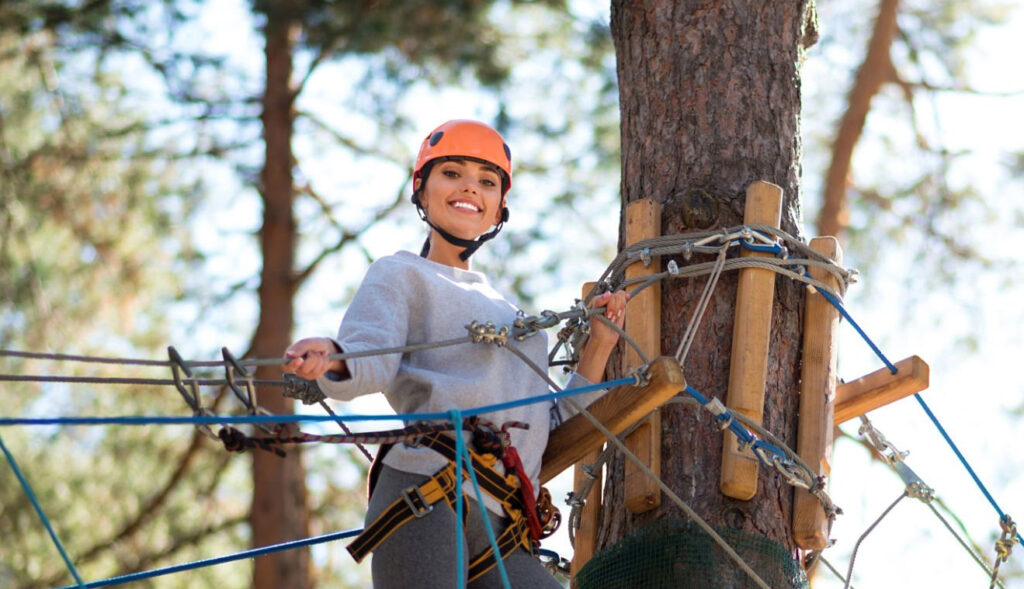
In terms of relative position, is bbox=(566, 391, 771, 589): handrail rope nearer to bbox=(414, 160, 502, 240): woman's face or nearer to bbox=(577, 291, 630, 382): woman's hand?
bbox=(577, 291, 630, 382): woman's hand

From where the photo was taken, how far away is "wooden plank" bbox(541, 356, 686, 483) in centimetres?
296

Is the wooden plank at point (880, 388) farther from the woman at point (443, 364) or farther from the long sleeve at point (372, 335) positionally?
the long sleeve at point (372, 335)

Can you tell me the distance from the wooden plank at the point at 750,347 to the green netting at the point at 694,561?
12cm

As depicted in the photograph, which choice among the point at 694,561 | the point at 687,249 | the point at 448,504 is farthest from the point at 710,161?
the point at 448,504

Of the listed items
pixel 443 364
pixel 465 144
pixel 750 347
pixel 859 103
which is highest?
pixel 859 103

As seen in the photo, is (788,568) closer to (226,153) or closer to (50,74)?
(226,153)

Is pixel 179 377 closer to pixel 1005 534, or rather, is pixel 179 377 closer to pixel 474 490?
pixel 474 490

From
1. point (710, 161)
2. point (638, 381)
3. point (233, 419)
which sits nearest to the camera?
point (233, 419)

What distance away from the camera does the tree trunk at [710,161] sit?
3.19 m

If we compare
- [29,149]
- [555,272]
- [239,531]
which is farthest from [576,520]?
[29,149]

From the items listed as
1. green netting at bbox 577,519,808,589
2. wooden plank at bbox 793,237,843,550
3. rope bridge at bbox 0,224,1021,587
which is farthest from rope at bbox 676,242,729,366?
green netting at bbox 577,519,808,589

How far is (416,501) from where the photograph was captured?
291 cm

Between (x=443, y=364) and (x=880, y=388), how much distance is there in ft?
3.72

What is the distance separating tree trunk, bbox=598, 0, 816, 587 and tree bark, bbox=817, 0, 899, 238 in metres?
5.81
